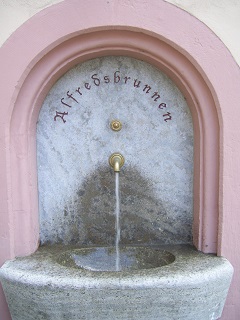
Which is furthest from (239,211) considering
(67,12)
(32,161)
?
(67,12)

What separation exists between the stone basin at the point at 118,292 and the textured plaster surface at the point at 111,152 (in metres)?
0.59

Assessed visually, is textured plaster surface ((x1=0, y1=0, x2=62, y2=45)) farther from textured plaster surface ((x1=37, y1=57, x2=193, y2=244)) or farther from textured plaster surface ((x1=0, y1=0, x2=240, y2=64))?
textured plaster surface ((x1=37, y1=57, x2=193, y2=244))

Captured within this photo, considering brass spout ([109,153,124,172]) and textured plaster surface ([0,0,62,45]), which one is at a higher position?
textured plaster surface ([0,0,62,45])

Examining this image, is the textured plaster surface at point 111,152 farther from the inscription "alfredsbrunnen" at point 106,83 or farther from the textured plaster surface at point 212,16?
the textured plaster surface at point 212,16

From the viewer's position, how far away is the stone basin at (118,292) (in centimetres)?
269

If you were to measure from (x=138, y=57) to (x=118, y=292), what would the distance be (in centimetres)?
163

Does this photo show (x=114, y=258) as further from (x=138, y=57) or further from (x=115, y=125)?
(x=138, y=57)

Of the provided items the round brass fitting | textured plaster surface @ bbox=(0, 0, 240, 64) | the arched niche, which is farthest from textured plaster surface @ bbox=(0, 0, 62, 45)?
the round brass fitting

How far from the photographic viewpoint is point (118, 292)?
8.82ft

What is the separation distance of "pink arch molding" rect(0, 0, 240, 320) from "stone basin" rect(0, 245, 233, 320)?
0.97ft

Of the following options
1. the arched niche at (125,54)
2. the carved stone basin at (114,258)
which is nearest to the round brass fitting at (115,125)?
the arched niche at (125,54)

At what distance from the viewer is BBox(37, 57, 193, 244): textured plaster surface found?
3.40 metres

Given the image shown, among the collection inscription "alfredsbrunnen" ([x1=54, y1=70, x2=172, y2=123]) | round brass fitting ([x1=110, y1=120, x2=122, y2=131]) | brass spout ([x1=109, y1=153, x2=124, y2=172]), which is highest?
inscription "alfredsbrunnen" ([x1=54, y1=70, x2=172, y2=123])

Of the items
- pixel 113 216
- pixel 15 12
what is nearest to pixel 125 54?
pixel 15 12
